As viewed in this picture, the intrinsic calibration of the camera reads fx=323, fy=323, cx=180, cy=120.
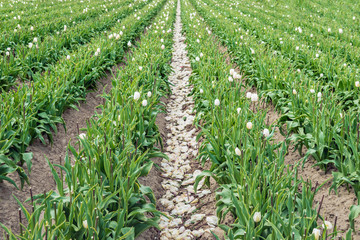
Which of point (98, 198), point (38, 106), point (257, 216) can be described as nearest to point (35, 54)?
point (38, 106)

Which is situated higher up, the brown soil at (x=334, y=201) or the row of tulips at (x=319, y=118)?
the row of tulips at (x=319, y=118)

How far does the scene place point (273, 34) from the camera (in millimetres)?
9047

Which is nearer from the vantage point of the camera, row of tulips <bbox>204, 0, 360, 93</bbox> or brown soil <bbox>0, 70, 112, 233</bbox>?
brown soil <bbox>0, 70, 112, 233</bbox>

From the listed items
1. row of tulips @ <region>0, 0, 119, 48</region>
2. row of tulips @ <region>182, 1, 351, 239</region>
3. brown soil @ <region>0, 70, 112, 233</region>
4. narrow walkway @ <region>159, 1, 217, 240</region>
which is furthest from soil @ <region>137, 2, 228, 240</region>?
row of tulips @ <region>0, 0, 119, 48</region>

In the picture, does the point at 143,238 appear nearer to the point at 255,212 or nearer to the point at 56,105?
the point at 255,212

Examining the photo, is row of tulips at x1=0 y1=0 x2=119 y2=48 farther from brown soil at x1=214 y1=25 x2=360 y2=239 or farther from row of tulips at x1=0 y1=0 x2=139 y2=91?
brown soil at x1=214 y1=25 x2=360 y2=239

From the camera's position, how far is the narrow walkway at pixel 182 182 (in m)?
3.09

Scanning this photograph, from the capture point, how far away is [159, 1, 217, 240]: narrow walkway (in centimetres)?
309

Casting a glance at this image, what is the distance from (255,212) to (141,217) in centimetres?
96

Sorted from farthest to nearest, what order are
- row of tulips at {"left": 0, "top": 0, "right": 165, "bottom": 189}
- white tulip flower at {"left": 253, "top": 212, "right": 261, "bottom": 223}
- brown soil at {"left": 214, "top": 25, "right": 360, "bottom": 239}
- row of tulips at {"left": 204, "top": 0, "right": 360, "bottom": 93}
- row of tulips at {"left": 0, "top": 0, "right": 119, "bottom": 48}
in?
1. row of tulips at {"left": 0, "top": 0, "right": 119, "bottom": 48}
2. row of tulips at {"left": 204, "top": 0, "right": 360, "bottom": 93}
3. row of tulips at {"left": 0, "top": 0, "right": 165, "bottom": 189}
4. brown soil at {"left": 214, "top": 25, "right": 360, "bottom": 239}
5. white tulip flower at {"left": 253, "top": 212, "right": 261, "bottom": 223}

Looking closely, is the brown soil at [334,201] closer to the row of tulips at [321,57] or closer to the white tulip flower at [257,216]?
the white tulip flower at [257,216]

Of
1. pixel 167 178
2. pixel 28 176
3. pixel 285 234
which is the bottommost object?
pixel 167 178

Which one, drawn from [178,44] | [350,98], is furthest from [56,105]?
[178,44]

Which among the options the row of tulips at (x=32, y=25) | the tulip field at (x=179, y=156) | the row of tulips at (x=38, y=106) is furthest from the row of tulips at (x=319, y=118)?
the row of tulips at (x=32, y=25)
